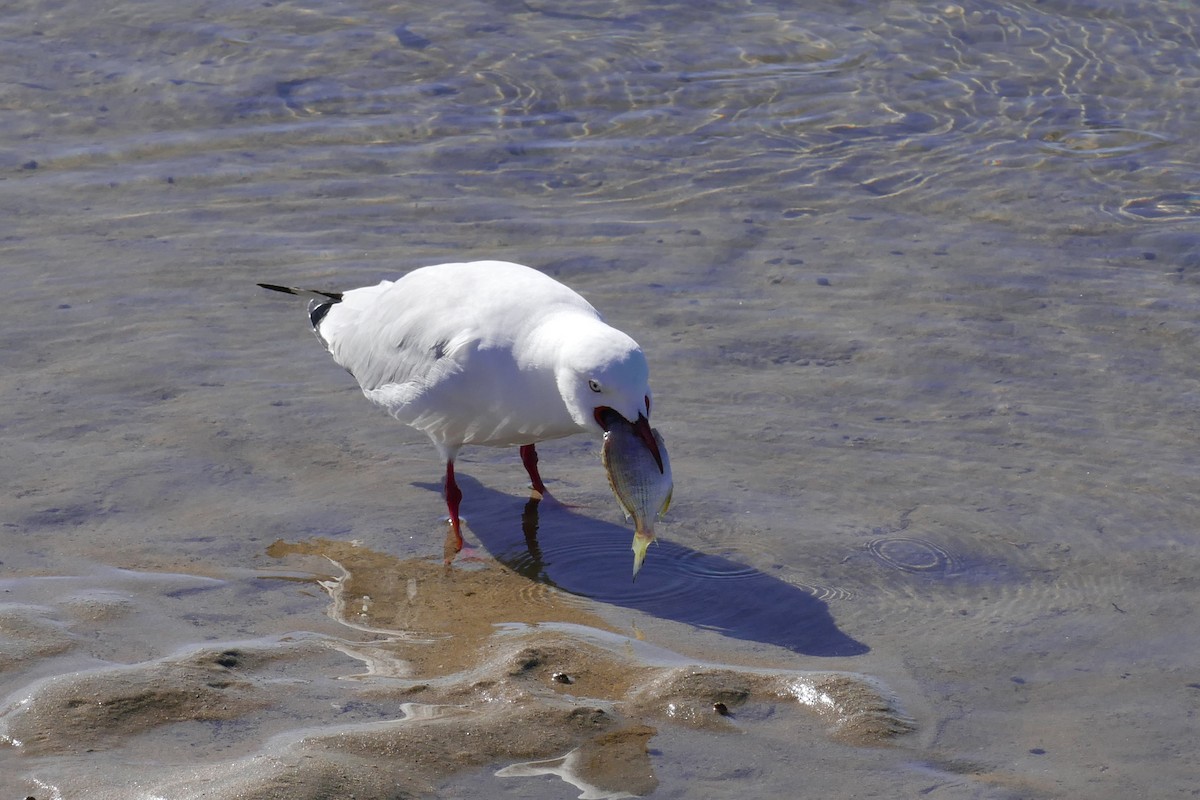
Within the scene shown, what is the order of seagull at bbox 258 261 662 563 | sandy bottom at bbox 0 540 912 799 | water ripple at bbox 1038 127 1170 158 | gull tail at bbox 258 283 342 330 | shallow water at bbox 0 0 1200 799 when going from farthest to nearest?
water ripple at bbox 1038 127 1170 158, gull tail at bbox 258 283 342 330, seagull at bbox 258 261 662 563, shallow water at bbox 0 0 1200 799, sandy bottom at bbox 0 540 912 799

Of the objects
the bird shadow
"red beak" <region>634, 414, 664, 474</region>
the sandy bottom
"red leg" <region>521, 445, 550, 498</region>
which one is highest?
"red beak" <region>634, 414, 664, 474</region>

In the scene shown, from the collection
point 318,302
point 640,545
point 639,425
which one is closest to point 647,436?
point 639,425

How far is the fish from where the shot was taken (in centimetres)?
466

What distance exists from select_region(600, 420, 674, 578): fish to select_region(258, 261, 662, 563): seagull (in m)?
0.03

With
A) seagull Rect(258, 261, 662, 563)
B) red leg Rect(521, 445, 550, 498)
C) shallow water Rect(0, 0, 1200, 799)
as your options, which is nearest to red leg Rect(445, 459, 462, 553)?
seagull Rect(258, 261, 662, 563)

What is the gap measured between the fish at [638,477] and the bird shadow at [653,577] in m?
0.43

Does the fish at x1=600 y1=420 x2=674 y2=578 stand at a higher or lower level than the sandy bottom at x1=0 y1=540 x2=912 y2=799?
higher

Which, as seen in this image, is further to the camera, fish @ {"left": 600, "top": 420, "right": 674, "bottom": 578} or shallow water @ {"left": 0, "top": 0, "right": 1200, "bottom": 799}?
fish @ {"left": 600, "top": 420, "right": 674, "bottom": 578}

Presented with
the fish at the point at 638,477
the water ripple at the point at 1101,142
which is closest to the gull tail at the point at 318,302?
the fish at the point at 638,477

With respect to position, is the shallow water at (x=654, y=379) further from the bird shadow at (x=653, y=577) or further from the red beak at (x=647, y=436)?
the red beak at (x=647, y=436)

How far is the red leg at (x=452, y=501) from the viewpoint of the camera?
562cm

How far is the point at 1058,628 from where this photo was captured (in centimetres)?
472

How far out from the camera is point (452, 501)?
226 inches

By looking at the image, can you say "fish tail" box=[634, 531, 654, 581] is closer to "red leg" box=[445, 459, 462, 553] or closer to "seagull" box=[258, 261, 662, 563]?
"seagull" box=[258, 261, 662, 563]
